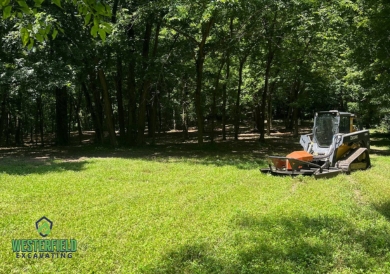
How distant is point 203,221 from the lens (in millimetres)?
5086

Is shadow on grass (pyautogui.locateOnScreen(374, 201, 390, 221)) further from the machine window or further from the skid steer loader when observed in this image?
the machine window

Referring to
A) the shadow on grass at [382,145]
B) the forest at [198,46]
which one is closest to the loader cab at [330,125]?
Answer: the forest at [198,46]

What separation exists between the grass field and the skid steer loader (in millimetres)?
506

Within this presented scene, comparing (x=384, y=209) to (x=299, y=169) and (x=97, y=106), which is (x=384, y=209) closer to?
(x=299, y=169)

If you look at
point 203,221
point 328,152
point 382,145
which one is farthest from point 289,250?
point 382,145

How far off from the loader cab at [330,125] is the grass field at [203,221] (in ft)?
5.23

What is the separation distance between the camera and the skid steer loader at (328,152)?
8.55 metres

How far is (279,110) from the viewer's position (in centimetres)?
4603

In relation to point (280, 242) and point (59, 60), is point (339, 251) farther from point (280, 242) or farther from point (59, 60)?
point (59, 60)

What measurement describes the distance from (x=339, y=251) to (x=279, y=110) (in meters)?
43.6

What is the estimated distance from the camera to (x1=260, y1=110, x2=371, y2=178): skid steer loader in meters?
8.55

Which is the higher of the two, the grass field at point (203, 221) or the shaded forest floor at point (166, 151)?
the shaded forest floor at point (166, 151)

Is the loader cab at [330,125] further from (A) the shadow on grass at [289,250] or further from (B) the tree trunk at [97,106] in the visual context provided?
(B) the tree trunk at [97,106]

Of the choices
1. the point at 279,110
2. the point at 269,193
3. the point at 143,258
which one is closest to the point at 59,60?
the point at 269,193
